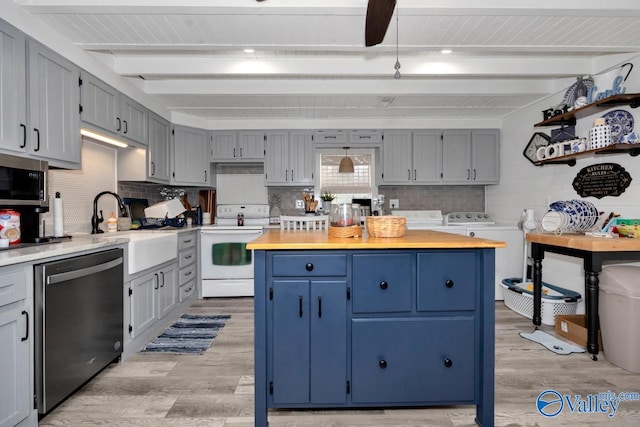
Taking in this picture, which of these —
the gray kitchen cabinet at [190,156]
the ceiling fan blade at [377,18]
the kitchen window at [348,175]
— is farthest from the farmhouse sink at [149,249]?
the ceiling fan blade at [377,18]

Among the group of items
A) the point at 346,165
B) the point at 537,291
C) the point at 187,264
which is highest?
the point at 346,165

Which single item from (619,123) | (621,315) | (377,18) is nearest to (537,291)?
(621,315)

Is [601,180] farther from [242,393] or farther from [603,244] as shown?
[242,393]

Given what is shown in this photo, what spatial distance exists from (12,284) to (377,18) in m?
2.18

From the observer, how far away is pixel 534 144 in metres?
3.97

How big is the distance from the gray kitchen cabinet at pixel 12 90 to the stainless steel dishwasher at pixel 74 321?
2.70 ft

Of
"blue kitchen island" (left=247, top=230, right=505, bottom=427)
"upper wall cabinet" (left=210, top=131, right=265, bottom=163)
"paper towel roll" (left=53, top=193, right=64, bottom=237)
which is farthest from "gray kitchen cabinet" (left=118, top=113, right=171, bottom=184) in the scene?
"blue kitchen island" (left=247, top=230, right=505, bottom=427)

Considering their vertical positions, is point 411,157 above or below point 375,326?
above

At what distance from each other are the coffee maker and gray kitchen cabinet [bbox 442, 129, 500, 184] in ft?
14.4

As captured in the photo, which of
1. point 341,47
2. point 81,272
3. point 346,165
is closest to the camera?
point 81,272

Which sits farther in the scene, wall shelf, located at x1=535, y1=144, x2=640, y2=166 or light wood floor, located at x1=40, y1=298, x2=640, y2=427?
wall shelf, located at x1=535, y1=144, x2=640, y2=166

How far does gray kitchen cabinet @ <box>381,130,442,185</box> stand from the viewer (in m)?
4.61

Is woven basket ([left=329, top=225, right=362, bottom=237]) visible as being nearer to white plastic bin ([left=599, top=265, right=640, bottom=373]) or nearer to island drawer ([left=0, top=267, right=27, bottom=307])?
island drawer ([left=0, top=267, right=27, bottom=307])

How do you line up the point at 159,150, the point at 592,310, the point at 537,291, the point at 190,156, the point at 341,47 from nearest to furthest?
the point at 592,310 < the point at 341,47 < the point at 537,291 < the point at 159,150 < the point at 190,156
